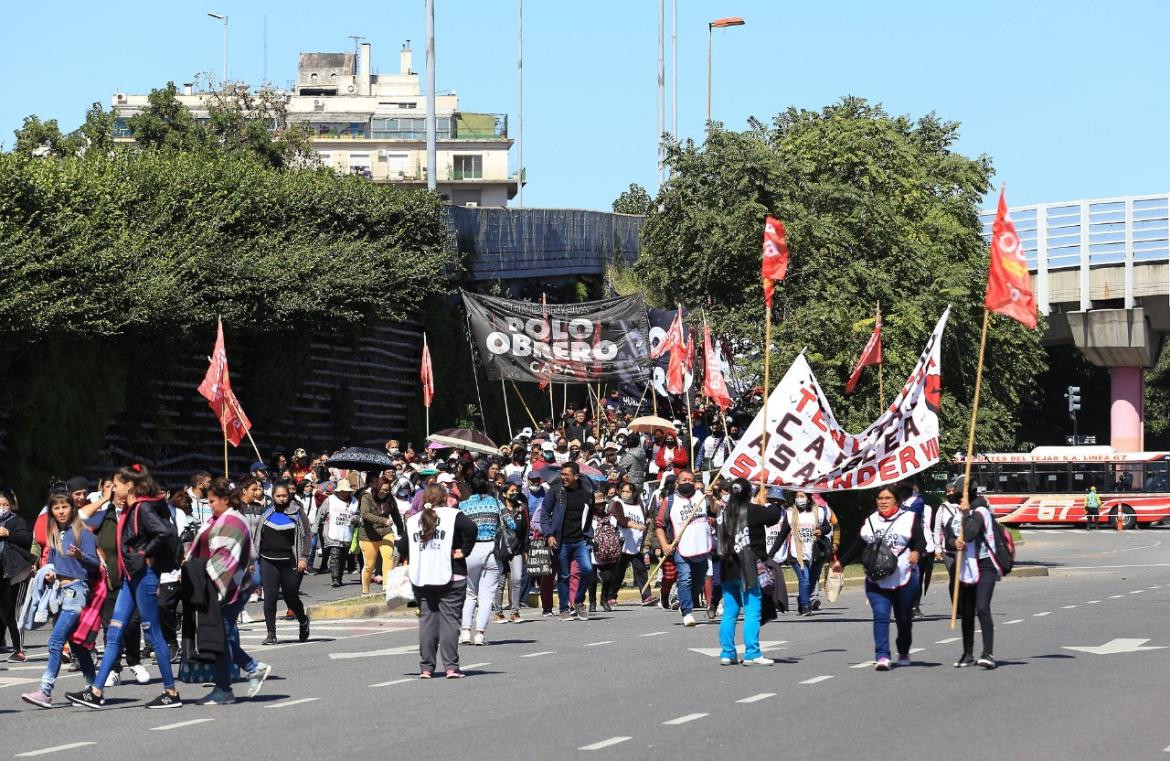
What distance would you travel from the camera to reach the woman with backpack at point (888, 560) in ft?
52.1

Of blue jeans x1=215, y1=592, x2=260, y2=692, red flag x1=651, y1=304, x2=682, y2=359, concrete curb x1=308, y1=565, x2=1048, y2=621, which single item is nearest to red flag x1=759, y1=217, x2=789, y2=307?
concrete curb x1=308, y1=565, x2=1048, y2=621

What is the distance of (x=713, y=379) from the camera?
3519 centimetres

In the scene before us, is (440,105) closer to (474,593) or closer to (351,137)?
(351,137)

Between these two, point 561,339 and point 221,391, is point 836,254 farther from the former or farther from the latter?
point 221,391

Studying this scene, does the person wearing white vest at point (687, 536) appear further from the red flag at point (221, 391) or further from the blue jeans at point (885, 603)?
the red flag at point (221, 391)

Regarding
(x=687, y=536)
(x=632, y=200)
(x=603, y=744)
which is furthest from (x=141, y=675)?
(x=632, y=200)

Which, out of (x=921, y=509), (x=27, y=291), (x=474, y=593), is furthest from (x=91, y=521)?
(x=27, y=291)

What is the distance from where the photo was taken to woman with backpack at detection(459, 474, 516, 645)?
19.1 m

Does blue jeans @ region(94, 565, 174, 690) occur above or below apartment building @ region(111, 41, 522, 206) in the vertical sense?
below

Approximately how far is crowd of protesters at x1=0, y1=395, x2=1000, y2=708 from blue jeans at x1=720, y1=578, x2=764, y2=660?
0.02m

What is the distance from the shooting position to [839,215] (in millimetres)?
37250

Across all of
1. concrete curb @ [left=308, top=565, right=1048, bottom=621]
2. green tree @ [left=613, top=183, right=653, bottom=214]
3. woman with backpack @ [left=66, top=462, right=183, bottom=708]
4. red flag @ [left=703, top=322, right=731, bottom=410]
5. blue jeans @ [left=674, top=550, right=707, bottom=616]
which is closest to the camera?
woman with backpack @ [left=66, top=462, right=183, bottom=708]

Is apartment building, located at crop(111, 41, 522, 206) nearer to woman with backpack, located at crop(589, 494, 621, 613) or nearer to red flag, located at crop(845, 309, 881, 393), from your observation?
red flag, located at crop(845, 309, 881, 393)

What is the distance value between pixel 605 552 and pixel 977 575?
25.0 feet
